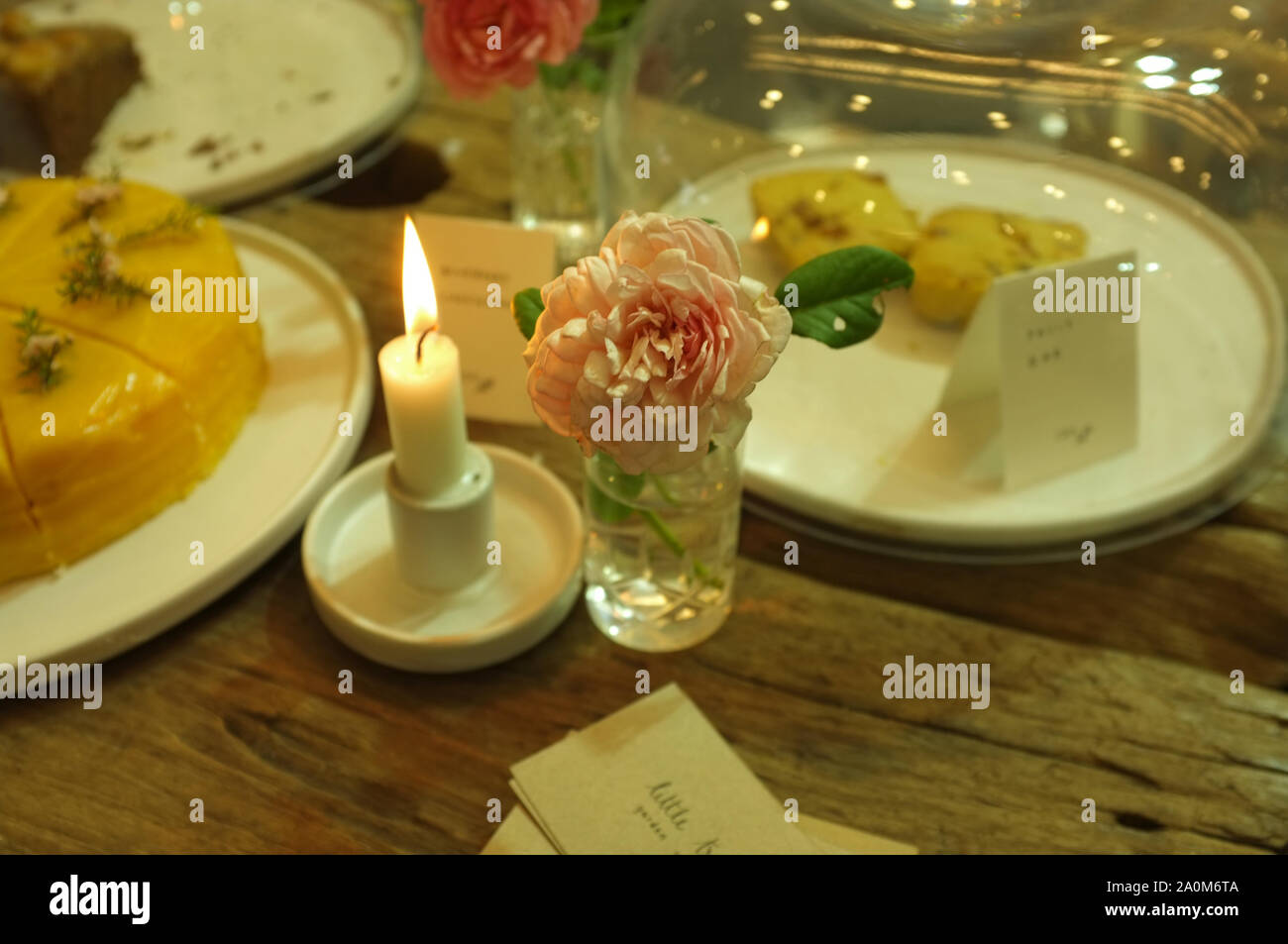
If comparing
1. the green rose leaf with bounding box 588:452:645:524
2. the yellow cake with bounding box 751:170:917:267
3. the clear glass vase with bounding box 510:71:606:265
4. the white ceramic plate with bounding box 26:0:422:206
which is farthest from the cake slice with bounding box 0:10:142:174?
the green rose leaf with bounding box 588:452:645:524

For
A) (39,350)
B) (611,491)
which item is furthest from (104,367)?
(611,491)

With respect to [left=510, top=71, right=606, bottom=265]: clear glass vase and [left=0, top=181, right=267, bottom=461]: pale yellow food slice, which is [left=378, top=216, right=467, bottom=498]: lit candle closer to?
[left=0, top=181, right=267, bottom=461]: pale yellow food slice

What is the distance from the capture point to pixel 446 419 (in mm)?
782

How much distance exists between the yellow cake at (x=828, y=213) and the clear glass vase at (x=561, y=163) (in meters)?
0.19

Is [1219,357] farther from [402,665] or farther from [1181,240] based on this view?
[402,665]

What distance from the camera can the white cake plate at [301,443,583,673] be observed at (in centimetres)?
85

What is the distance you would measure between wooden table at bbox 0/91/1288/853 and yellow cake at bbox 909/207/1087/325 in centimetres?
32

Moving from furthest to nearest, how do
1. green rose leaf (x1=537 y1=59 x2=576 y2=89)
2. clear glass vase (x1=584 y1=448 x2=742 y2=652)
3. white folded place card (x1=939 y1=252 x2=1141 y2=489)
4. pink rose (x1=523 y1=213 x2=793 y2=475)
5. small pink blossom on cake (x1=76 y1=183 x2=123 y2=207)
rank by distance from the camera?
green rose leaf (x1=537 y1=59 x2=576 y2=89), small pink blossom on cake (x1=76 y1=183 x2=123 y2=207), white folded place card (x1=939 y1=252 x2=1141 y2=489), clear glass vase (x1=584 y1=448 x2=742 y2=652), pink rose (x1=523 y1=213 x2=793 y2=475)

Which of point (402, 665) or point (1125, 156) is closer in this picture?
point (402, 665)

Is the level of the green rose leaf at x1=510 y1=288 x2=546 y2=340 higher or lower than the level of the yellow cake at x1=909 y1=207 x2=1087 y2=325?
higher

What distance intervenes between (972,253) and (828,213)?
0.53 feet

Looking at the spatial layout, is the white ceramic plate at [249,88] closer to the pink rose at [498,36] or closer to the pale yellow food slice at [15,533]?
the pink rose at [498,36]

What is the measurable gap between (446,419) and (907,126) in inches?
30.5
